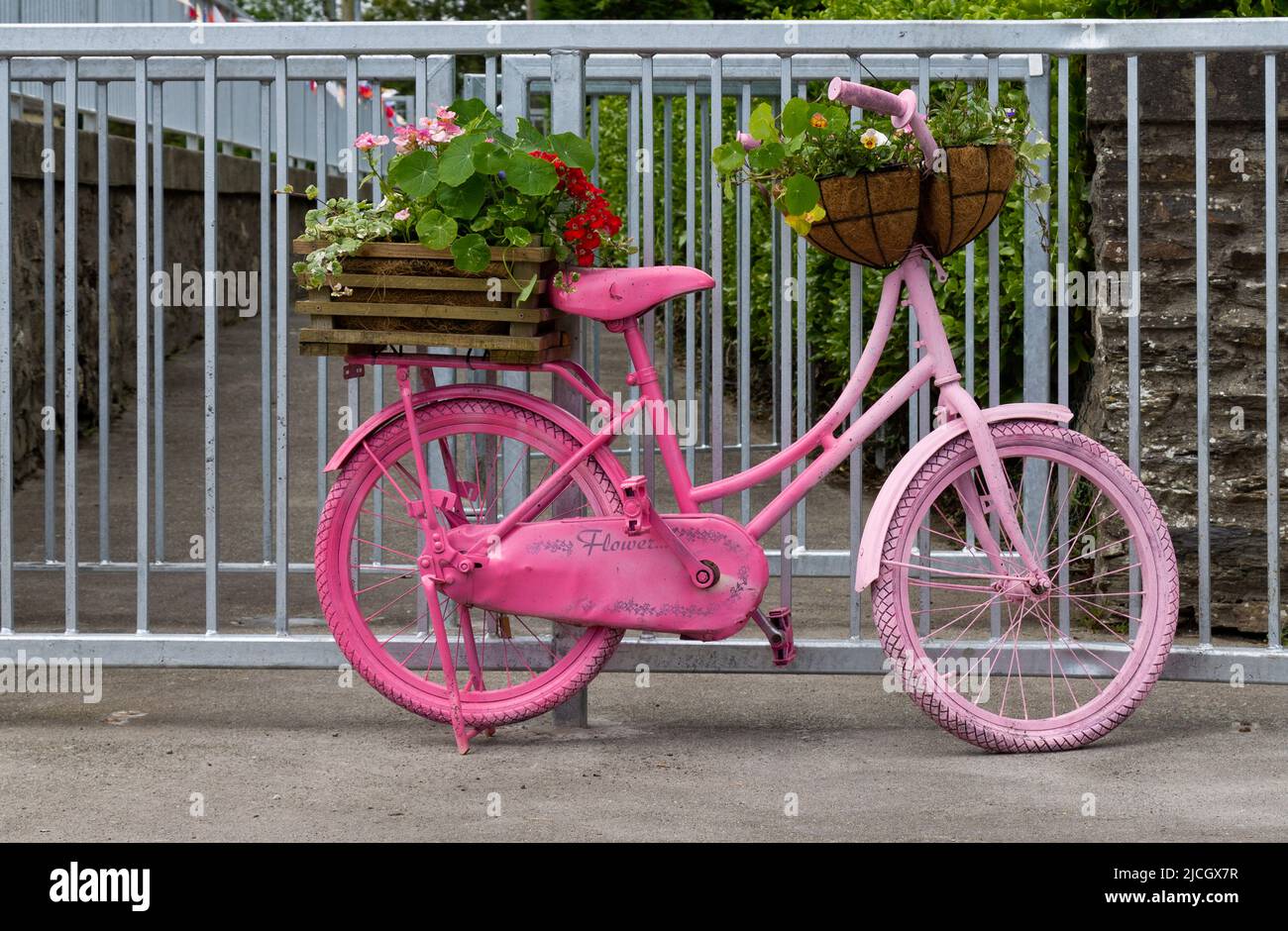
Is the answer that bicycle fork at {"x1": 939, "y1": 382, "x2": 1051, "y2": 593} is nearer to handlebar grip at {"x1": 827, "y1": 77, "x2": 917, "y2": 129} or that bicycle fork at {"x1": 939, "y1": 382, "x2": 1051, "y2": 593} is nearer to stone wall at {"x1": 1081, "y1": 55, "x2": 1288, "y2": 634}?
handlebar grip at {"x1": 827, "y1": 77, "x2": 917, "y2": 129}

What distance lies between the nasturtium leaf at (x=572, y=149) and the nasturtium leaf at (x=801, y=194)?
0.45 m

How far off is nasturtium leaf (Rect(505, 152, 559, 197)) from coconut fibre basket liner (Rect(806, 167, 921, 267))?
0.59 meters

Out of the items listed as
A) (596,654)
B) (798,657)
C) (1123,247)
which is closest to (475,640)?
(596,654)

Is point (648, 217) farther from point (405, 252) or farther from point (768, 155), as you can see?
point (405, 252)

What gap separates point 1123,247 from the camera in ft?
17.1

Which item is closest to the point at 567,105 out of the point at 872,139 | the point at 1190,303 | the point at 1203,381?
the point at 872,139

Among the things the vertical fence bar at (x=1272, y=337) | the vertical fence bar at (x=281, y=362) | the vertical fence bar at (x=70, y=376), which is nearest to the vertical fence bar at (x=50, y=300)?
the vertical fence bar at (x=70, y=376)

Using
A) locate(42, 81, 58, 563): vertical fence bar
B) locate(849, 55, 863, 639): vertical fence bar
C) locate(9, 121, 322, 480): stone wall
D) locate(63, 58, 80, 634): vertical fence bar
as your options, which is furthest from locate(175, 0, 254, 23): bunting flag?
locate(849, 55, 863, 639): vertical fence bar

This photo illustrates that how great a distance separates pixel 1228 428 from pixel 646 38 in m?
2.27

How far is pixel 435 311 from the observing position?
148 inches

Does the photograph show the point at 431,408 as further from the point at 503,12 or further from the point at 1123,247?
the point at 503,12

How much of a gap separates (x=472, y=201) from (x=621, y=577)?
88 cm

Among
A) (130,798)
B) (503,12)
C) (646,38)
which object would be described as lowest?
(130,798)

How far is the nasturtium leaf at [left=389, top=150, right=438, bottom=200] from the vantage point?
12.3 feet
